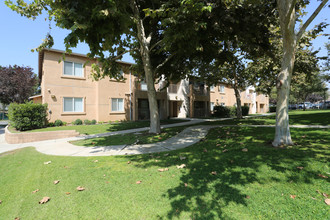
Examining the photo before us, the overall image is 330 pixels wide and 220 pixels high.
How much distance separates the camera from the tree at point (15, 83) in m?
23.1

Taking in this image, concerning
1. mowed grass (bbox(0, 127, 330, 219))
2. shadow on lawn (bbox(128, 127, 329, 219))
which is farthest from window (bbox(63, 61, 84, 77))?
shadow on lawn (bbox(128, 127, 329, 219))

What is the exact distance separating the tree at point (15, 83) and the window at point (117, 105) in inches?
645

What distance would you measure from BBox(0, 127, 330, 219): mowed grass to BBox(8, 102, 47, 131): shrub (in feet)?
28.9

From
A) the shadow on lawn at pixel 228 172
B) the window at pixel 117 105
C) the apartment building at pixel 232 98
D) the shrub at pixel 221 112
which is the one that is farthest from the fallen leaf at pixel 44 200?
the shrub at pixel 221 112

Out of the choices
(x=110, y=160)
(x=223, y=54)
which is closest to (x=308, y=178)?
(x=110, y=160)

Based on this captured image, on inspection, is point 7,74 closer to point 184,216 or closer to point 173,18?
point 173,18

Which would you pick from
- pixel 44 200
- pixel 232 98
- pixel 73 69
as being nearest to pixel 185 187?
pixel 44 200

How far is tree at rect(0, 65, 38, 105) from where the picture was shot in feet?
75.8

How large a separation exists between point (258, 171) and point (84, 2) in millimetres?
6417

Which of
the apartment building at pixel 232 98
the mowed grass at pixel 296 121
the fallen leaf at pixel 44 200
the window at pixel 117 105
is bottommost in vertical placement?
the fallen leaf at pixel 44 200

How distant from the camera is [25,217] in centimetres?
271

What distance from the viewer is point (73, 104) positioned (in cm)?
1520

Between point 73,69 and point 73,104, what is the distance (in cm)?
333

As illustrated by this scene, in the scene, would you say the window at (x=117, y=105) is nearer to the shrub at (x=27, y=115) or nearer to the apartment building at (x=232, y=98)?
the shrub at (x=27, y=115)
